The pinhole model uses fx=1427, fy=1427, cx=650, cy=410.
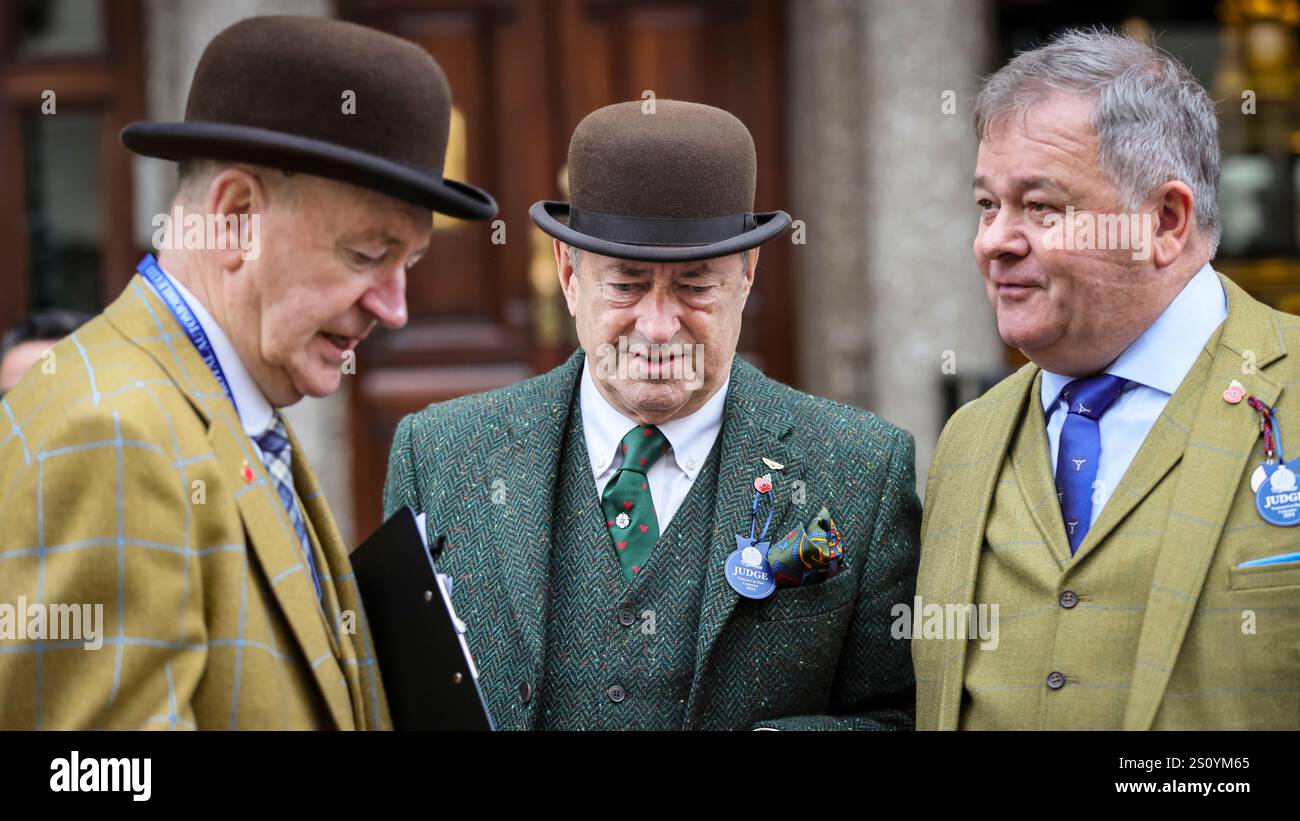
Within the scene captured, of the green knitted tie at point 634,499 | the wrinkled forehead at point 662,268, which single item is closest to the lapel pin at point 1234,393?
the wrinkled forehead at point 662,268

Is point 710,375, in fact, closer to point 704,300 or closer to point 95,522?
point 704,300

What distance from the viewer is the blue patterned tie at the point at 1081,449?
2375 millimetres

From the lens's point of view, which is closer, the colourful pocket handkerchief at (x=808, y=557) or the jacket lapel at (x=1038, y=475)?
the jacket lapel at (x=1038, y=475)

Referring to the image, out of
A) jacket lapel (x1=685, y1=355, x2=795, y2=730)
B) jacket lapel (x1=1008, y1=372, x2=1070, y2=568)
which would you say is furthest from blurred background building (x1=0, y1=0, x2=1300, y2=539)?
jacket lapel (x1=1008, y1=372, x2=1070, y2=568)

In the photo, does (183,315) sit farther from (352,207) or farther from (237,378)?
(352,207)

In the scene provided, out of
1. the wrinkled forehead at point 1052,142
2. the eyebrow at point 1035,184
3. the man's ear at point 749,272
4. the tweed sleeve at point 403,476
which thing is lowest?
the tweed sleeve at point 403,476

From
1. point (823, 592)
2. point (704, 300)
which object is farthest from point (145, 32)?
point (823, 592)

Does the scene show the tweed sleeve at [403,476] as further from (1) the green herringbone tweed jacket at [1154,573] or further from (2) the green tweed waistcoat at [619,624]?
(1) the green herringbone tweed jacket at [1154,573]

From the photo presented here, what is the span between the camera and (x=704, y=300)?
2646mm

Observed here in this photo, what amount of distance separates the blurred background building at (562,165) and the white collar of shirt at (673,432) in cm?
307

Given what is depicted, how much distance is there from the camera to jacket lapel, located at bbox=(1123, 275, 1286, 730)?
2135 millimetres

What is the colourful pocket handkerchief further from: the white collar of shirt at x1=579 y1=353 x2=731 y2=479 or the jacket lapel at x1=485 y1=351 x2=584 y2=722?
the jacket lapel at x1=485 y1=351 x2=584 y2=722

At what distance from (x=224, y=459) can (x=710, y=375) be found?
1.03m

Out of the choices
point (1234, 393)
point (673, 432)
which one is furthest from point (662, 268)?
point (1234, 393)
